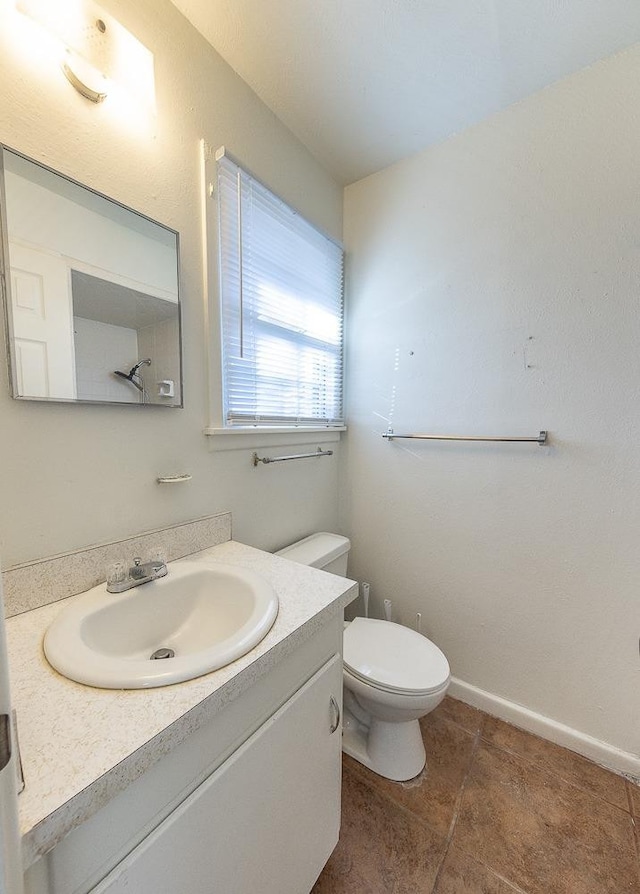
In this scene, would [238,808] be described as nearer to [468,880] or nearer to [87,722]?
[87,722]

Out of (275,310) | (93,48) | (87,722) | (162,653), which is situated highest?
(93,48)

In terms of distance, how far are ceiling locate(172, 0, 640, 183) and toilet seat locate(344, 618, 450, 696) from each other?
81.1 inches

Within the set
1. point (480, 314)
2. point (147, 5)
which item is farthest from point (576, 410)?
point (147, 5)

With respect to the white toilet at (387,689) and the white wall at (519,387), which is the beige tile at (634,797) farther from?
the white toilet at (387,689)

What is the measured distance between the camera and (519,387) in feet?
4.41

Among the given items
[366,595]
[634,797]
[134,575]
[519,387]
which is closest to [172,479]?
[134,575]

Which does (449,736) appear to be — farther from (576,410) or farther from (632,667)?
(576,410)

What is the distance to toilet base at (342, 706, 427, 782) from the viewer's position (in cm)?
122

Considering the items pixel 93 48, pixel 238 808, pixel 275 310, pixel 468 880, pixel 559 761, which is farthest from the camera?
pixel 275 310

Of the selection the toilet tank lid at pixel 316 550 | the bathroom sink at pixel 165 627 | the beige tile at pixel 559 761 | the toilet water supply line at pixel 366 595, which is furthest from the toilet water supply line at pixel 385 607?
the bathroom sink at pixel 165 627

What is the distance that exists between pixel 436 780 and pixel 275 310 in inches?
73.9

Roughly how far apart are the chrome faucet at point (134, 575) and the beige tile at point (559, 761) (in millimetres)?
1483

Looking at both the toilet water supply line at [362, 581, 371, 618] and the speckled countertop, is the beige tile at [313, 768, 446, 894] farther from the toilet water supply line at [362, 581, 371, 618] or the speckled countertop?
the speckled countertop

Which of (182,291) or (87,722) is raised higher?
(182,291)
